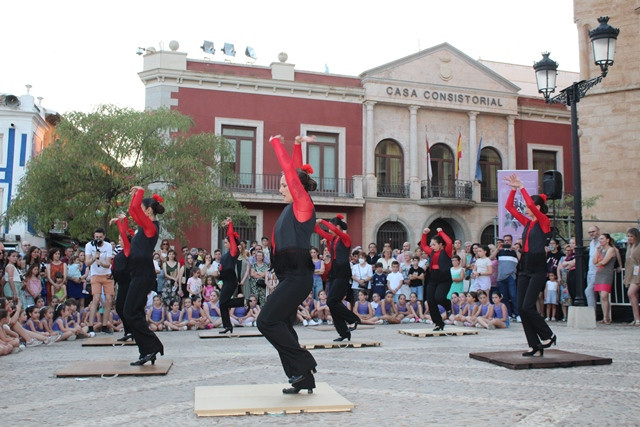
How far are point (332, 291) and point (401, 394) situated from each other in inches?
186

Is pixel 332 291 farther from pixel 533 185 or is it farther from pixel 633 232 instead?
pixel 533 185

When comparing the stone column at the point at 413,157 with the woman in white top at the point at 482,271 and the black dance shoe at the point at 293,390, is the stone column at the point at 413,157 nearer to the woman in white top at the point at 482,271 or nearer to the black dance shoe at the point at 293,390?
the woman in white top at the point at 482,271

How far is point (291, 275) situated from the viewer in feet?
19.3

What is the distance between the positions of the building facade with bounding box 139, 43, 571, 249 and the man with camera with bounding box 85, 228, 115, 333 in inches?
463

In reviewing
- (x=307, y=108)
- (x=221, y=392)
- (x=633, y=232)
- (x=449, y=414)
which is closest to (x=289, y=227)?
(x=221, y=392)

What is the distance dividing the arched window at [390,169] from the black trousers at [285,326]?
21.9 m

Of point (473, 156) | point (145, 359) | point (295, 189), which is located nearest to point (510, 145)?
point (473, 156)

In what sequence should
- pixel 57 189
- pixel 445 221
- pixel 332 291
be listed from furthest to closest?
pixel 445 221 → pixel 57 189 → pixel 332 291

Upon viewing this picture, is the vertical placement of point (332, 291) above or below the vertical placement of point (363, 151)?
below

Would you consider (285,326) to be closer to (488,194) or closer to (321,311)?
(321,311)

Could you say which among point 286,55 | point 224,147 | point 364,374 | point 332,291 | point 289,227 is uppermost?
point 286,55

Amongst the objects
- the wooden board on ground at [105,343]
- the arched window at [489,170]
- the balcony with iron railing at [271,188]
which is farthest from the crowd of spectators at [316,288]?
the arched window at [489,170]

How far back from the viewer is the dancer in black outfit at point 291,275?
579 cm

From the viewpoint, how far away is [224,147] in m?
22.5
